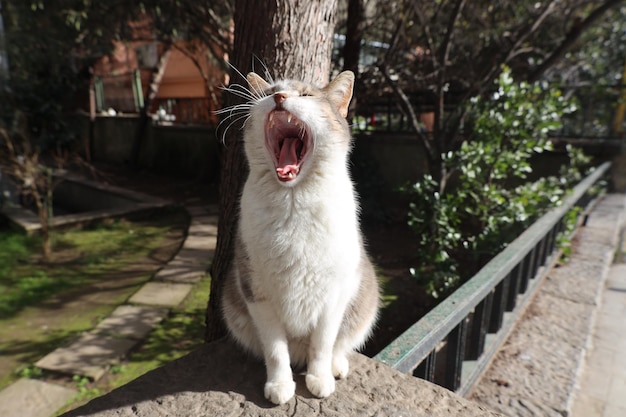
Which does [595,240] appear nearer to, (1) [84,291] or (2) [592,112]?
(2) [592,112]

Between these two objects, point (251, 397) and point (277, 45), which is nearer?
point (251, 397)

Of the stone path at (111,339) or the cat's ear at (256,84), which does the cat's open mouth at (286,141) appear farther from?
the stone path at (111,339)

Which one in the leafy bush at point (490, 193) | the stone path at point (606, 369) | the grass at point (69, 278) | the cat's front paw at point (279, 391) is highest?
the leafy bush at point (490, 193)

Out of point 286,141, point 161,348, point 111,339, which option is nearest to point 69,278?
point 111,339

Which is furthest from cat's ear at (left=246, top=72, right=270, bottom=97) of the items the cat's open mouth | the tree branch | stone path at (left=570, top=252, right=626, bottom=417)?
the tree branch

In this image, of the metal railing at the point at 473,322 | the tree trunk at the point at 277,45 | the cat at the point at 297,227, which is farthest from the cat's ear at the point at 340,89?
the metal railing at the point at 473,322

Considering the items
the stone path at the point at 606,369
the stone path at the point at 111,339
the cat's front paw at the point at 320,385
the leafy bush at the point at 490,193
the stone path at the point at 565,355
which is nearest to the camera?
the cat's front paw at the point at 320,385

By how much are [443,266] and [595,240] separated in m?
1.88

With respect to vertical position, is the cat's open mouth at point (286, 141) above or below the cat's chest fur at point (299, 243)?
above

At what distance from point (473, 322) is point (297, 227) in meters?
1.18

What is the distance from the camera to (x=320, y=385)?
138 centimetres

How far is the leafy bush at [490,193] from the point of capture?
3086 mm

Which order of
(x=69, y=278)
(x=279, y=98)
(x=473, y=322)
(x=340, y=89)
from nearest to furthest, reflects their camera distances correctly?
1. (x=279, y=98)
2. (x=340, y=89)
3. (x=473, y=322)
4. (x=69, y=278)

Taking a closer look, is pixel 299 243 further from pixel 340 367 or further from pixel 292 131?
pixel 340 367
